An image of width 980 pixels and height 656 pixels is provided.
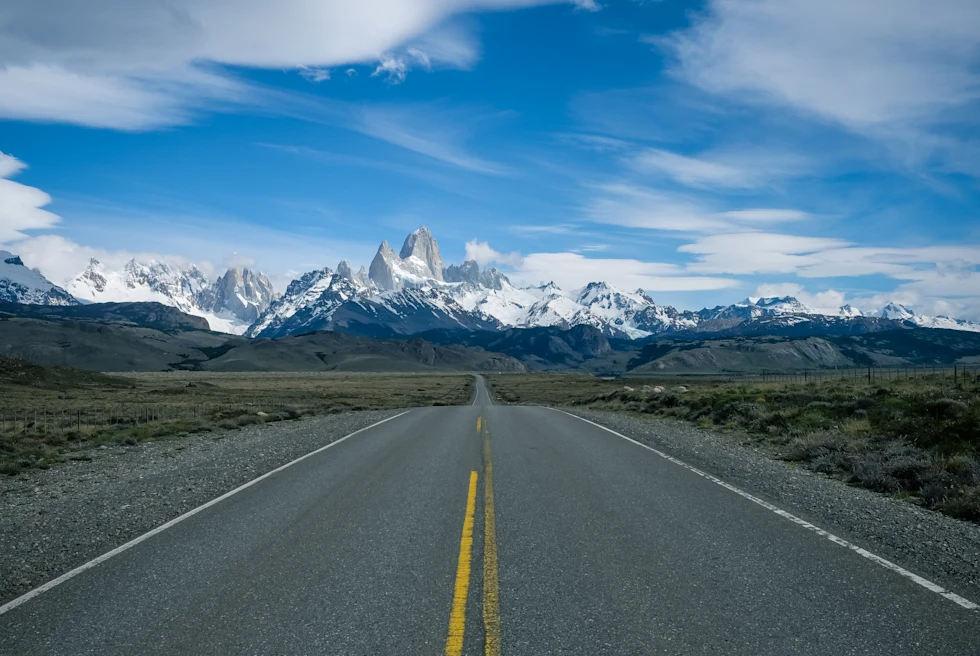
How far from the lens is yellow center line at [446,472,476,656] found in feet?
17.2

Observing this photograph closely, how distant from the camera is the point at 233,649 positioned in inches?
206

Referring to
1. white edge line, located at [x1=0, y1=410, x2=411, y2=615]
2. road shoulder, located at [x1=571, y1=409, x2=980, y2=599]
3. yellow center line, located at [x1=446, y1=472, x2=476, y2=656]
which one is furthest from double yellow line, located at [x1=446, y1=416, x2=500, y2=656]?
road shoulder, located at [x1=571, y1=409, x2=980, y2=599]

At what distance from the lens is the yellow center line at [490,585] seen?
5322 mm

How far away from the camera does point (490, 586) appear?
21.5 feet

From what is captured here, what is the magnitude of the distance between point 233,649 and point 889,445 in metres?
15.2

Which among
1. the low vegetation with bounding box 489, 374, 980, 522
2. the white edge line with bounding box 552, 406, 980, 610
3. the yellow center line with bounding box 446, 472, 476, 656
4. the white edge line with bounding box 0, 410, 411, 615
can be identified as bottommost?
the white edge line with bounding box 0, 410, 411, 615

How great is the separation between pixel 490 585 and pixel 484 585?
0.06m

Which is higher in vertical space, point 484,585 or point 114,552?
point 484,585

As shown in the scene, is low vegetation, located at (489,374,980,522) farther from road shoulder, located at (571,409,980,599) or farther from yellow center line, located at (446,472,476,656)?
yellow center line, located at (446,472,476,656)

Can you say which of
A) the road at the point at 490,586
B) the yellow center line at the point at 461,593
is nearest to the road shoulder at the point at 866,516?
the road at the point at 490,586

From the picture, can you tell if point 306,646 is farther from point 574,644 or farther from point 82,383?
point 82,383

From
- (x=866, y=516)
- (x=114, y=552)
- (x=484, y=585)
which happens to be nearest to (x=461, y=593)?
(x=484, y=585)

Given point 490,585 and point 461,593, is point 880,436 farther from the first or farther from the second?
point 461,593

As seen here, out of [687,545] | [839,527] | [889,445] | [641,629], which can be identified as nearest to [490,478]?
[687,545]
